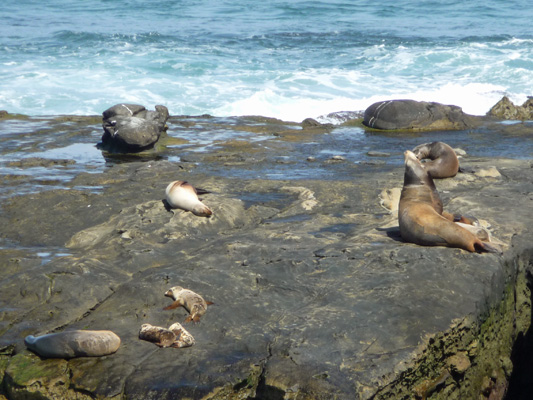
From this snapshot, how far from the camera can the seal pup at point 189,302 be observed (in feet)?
14.5

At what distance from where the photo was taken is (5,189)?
27.7 ft

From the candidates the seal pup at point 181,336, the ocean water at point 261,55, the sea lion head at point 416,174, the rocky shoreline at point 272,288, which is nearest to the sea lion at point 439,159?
the rocky shoreline at point 272,288

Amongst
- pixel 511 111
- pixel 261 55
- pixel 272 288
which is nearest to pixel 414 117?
pixel 511 111

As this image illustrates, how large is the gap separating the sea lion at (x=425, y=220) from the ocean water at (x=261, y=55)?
11.3 meters

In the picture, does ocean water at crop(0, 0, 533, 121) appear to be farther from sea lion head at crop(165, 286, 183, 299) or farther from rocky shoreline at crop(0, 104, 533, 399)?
sea lion head at crop(165, 286, 183, 299)

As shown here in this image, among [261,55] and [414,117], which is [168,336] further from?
[261,55]

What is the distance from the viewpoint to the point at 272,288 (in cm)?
486

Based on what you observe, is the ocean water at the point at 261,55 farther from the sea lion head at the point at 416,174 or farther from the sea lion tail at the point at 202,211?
the sea lion head at the point at 416,174

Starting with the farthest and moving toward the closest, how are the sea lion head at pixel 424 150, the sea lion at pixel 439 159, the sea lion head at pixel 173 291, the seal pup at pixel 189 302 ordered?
1. the sea lion head at pixel 424 150
2. the sea lion at pixel 439 159
3. the sea lion head at pixel 173 291
4. the seal pup at pixel 189 302

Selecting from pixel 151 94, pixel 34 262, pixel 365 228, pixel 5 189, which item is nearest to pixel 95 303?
pixel 34 262

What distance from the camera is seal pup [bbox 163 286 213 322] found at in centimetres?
442

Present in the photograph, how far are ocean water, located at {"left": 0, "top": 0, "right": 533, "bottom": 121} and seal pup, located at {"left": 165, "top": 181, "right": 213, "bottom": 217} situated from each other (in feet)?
35.2

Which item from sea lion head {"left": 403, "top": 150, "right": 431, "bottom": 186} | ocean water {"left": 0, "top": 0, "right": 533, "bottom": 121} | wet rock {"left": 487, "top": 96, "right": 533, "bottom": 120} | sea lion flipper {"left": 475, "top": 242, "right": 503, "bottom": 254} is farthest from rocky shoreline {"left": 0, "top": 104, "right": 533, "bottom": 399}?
ocean water {"left": 0, "top": 0, "right": 533, "bottom": 121}

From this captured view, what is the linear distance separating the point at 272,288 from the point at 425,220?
5.08ft
